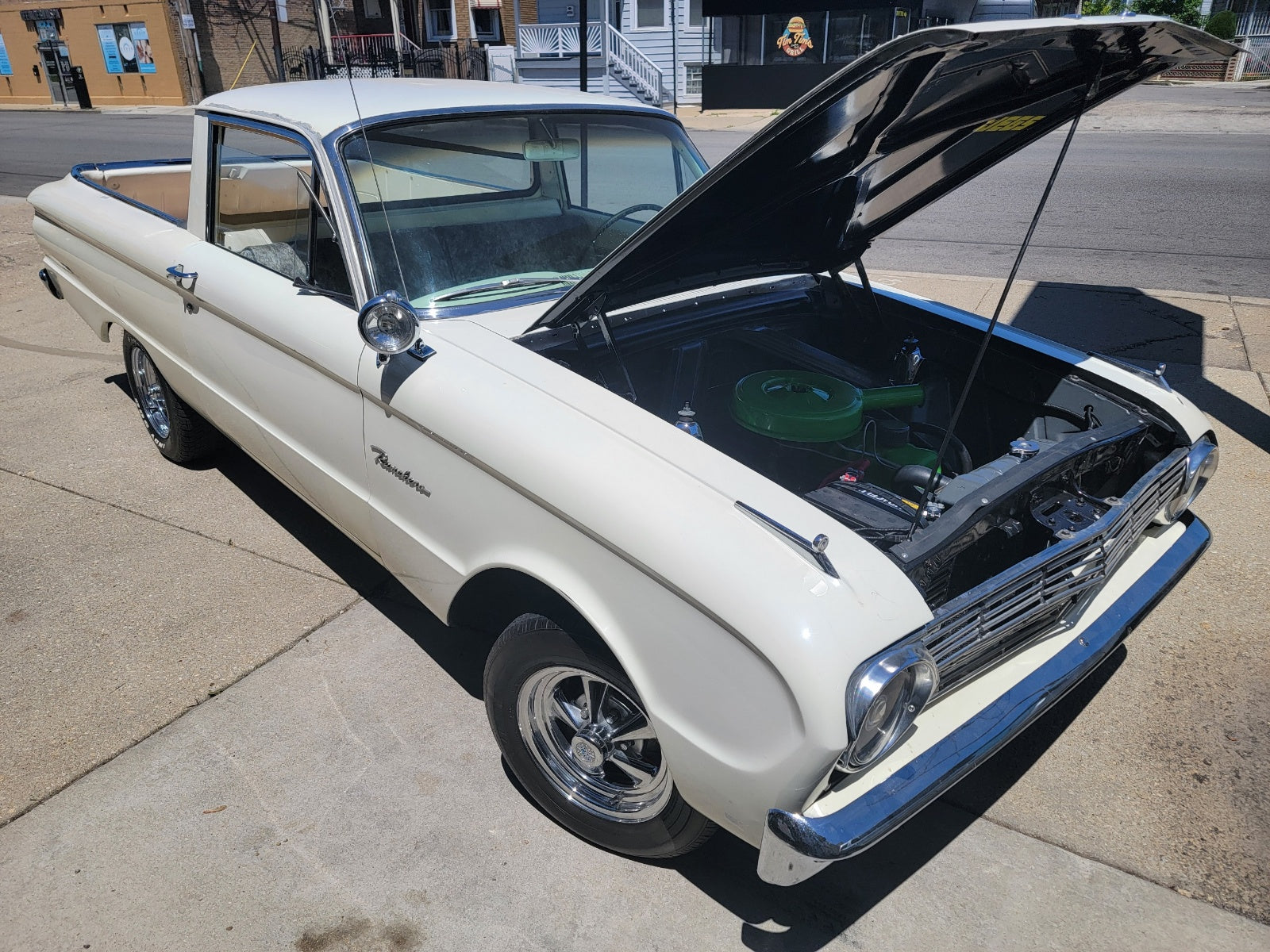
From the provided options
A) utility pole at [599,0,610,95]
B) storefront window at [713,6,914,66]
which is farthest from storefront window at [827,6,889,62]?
utility pole at [599,0,610,95]

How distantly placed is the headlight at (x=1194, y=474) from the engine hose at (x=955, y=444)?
59 centimetres

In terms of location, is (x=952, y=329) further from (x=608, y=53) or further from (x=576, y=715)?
(x=608, y=53)

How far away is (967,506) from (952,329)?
52.0 inches

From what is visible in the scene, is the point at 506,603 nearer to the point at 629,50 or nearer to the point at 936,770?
the point at 936,770

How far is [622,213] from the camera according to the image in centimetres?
339

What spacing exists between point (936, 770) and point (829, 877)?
0.59 m

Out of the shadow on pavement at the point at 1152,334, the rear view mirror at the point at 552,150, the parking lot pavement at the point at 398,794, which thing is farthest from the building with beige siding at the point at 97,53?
the rear view mirror at the point at 552,150

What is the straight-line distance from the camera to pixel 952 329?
3254mm

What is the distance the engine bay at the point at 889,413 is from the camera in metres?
2.28

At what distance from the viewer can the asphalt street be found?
7691mm

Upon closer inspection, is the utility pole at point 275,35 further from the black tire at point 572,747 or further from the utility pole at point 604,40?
the black tire at point 572,747

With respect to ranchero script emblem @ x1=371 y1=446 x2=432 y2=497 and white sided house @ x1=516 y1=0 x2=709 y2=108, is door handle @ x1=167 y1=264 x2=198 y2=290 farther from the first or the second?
white sided house @ x1=516 y1=0 x2=709 y2=108

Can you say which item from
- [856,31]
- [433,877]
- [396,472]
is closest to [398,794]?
[433,877]

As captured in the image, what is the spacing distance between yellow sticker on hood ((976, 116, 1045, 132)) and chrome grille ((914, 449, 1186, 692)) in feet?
3.62
